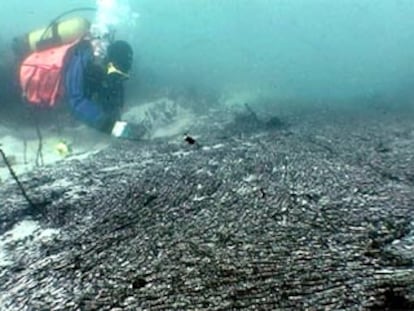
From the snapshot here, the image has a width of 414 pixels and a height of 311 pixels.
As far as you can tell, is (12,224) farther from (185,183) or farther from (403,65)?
(403,65)

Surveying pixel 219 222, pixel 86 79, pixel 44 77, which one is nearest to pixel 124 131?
pixel 86 79

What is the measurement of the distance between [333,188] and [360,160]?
233cm

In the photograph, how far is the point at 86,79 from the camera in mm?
12828

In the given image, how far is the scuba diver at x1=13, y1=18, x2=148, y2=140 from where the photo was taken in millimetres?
12852

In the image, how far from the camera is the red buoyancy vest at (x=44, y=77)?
13.1m

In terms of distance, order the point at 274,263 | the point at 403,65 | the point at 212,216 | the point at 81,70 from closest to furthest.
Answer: the point at 274,263, the point at 212,216, the point at 81,70, the point at 403,65

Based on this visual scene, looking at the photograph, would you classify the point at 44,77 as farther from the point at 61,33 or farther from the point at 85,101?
the point at 61,33

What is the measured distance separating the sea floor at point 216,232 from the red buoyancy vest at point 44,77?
3571 millimetres

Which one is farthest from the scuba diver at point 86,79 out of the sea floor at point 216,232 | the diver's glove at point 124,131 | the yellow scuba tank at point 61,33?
the sea floor at point 216,232

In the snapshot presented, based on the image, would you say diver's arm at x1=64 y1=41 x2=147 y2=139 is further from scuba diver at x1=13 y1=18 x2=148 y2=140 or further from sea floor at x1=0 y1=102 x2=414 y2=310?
sea floor at x1=0 y1=102 x2=414 y2=310

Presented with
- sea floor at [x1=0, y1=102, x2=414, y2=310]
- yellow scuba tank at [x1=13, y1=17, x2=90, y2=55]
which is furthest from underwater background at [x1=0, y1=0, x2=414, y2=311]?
yellow scuba tank at [x1=13, y1=17, x2=90, y2=55]

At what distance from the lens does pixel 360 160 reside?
30.2 feet

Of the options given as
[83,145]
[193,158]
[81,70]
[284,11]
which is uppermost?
[284,11]

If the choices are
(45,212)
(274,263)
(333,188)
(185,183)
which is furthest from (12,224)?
(333,188)
